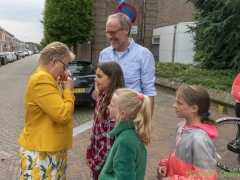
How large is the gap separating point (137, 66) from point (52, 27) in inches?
583

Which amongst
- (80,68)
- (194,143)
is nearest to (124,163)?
(194,143)

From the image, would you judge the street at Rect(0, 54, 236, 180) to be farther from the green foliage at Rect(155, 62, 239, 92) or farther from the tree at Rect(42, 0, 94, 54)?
the tree at Rect(42, 0, 94, 54)

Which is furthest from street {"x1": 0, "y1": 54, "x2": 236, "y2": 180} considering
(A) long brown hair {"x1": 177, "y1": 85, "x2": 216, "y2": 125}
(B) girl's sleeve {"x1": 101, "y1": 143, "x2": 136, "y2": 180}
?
(B) girl's sleeve {"x1": 101, "y1": 143, "x2": 136, "y2": 180}

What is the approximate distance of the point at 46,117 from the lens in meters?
1.84

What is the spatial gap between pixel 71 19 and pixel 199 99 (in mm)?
14686

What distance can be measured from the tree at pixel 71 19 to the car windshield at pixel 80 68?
8.58m

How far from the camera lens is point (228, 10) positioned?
7.96 m

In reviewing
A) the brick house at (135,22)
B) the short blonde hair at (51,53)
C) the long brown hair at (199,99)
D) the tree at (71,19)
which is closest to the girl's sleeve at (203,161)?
the long brown hair at (199,99)

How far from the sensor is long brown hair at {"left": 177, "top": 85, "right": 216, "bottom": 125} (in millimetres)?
1667

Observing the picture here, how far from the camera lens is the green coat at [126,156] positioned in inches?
56.1

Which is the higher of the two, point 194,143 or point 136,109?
point 136,109

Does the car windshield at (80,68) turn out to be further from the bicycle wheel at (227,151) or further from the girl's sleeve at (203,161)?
the girl's sleeve at (203,161)

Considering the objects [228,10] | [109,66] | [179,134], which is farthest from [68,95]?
[228,10]

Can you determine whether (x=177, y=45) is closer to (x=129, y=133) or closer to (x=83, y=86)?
(x=83, y=86)
